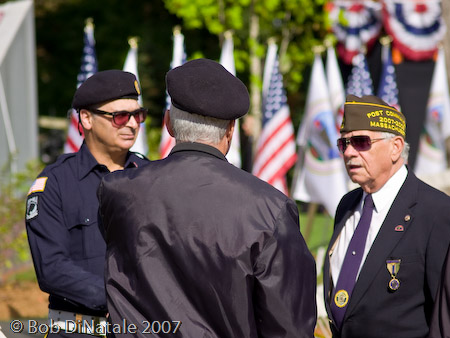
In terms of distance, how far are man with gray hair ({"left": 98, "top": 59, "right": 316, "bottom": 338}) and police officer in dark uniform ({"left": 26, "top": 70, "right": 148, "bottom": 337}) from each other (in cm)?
79

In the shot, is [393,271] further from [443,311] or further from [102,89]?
[102,89]

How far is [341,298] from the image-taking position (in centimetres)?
370

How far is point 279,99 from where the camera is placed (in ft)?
36.4

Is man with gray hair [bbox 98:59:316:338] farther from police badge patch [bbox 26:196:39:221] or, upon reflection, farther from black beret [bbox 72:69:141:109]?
black beret [bbox 72:69:141:109]

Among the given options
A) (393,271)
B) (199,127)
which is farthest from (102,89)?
(393,271)

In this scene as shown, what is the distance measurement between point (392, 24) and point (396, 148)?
1238cm

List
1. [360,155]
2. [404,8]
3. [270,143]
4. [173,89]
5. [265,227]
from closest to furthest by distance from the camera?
[265,227]
[173,89]
[360,155]
[270,143]
[404,8]

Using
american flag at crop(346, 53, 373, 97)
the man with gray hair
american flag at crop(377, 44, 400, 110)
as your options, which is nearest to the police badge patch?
the man with gray hair

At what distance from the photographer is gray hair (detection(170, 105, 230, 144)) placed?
2.61 metres

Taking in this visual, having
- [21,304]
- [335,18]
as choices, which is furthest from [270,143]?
[335,18]

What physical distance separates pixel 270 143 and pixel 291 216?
8.46 m

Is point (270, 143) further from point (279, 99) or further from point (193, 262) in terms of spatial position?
point (193, 262)

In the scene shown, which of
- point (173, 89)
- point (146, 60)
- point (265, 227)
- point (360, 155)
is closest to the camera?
point (265, 227)

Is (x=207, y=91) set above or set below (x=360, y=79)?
above
